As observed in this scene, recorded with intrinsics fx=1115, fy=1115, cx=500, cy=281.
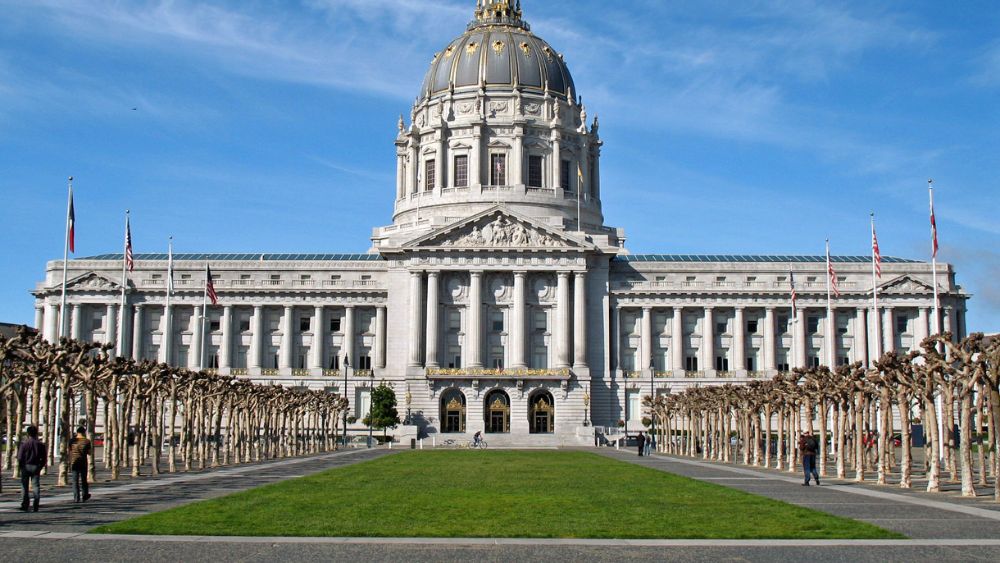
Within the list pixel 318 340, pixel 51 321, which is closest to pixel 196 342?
pixel 318 340

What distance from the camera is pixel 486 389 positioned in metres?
117

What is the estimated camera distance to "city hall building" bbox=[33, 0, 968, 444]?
118688 mm

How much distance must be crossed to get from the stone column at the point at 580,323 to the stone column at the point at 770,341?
21.2 metres

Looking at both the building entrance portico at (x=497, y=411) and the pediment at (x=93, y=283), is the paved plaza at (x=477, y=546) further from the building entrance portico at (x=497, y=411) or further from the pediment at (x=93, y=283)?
the pediment at (x=93, y=283)

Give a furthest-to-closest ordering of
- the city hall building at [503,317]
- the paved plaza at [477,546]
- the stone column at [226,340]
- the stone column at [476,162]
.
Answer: the stone column at [476,162]
the stone column at [226,340]
the city hall building at [503,317]
the paved plaza at [477,546]

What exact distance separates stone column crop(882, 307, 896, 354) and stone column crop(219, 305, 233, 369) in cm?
7319

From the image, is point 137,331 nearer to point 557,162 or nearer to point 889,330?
point 557,162

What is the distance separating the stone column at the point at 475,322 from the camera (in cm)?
11962

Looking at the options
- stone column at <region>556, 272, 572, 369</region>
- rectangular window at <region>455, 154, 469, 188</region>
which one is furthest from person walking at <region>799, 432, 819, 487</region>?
rectangular window at <region>455, 154, 469, 188</region>

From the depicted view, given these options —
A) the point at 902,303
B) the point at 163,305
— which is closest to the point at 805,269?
the point at 902,303

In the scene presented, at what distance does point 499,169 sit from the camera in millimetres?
140750

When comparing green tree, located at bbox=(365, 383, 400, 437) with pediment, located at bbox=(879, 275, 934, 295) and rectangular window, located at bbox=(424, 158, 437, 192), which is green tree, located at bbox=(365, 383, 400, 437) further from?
pediment, located at bbox=(879, 275, 934, 295)

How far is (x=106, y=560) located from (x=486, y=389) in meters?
97.2

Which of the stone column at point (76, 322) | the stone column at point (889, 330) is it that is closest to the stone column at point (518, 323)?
the stone column at point (889, 330)
